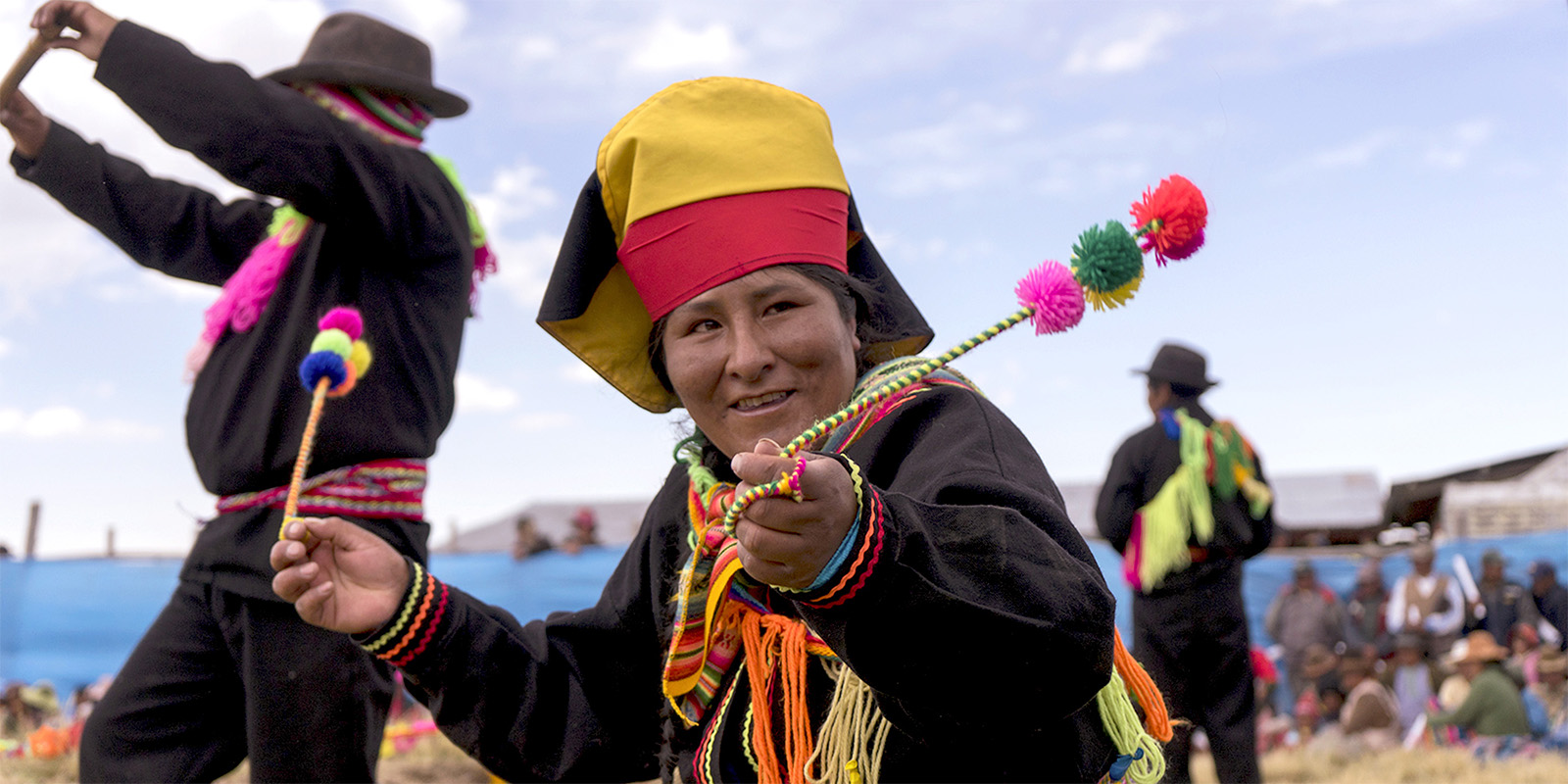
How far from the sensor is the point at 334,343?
88.5 inches

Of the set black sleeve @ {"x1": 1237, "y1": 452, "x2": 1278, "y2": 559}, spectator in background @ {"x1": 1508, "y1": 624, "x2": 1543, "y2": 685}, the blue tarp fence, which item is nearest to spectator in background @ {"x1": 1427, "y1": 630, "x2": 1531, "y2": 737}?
spectator in background @ {"x1": 1508, "y1": 624, "x2": 1543, "y2": 685}

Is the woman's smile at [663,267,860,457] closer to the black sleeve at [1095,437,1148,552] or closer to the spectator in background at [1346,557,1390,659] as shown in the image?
the black sleeve at [1095,437,1148,552]

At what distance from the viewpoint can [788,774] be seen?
1.61m

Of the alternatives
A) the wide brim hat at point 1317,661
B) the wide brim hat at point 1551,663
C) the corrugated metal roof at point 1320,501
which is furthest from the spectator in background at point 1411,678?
the corrugated metal roof at point 1320,501

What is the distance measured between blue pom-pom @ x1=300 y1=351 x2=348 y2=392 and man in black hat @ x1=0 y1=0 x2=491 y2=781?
13.5 inches

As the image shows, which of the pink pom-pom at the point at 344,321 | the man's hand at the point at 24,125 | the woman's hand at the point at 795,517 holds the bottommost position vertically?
the woman's hand at the point at 795,517

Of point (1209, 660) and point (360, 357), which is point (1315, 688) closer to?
point (1209, 660)

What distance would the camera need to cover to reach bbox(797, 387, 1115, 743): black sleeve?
3.88ft

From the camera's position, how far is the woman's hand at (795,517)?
1.10 metres

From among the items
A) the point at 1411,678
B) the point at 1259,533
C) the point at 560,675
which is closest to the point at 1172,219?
the point at 560,675

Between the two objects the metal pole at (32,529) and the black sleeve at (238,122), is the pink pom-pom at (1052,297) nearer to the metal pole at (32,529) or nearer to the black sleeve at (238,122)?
the black sleeve at (238,122)

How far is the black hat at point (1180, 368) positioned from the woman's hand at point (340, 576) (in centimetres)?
464

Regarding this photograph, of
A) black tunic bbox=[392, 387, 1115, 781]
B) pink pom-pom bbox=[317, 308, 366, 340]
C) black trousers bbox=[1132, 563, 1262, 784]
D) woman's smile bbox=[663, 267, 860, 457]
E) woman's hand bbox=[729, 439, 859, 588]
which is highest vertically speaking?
pink pom-pom bbox=[317, 308, 366, 340]

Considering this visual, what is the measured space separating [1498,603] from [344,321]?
→ 8.15m
